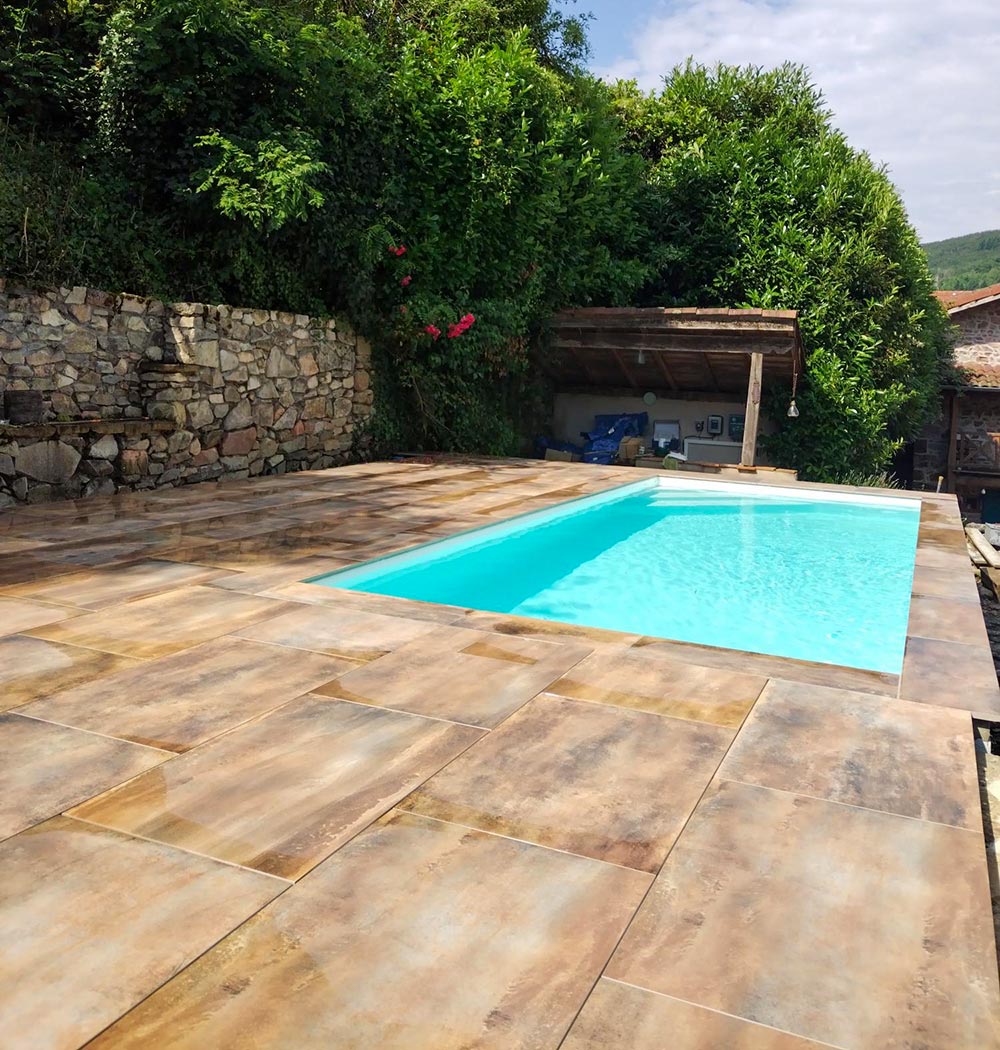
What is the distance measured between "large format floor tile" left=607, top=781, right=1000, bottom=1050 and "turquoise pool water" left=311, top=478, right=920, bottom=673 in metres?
2.49

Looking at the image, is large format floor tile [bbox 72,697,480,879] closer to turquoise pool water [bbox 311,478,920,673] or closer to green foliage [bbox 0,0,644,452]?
turquoise pool water [bbox 311,478,920,673]

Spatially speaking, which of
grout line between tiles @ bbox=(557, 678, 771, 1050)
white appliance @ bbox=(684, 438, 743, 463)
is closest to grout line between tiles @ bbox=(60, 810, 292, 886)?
grout line between tiles @ bbox=(557, 678, 771, 1050)

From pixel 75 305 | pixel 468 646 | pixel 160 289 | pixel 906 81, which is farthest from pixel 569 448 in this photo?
pixel 906 81

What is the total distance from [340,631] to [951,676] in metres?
2.67

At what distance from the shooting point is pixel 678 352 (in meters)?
14.0

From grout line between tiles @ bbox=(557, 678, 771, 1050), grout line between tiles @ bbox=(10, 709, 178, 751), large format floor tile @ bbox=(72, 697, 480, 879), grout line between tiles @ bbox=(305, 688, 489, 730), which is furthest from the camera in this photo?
grout line between tiles @ bbox=(305, 688, 489, 730)

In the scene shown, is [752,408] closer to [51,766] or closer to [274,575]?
[274,575]

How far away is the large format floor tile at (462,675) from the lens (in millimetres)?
3307

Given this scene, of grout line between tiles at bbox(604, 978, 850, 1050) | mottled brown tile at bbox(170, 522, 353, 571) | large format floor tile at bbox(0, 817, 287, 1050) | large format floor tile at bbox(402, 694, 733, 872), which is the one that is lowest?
grout line between tiles at bbox(604, 978, 850, 1050)

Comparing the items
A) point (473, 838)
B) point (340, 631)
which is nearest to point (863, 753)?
point (473, 838)

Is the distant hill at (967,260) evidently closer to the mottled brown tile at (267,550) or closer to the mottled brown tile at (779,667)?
the mottled brown tile at (267,550)

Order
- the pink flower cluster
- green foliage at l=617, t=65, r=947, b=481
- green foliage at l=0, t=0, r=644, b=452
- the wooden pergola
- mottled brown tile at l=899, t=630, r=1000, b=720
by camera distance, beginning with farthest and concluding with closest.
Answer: green foliage at l=617, t=65, r=947, b=481 → the wooden pergola → the pink flower cluster → green foliage at l=0, t=0, r=644, b=452 → mottled brown tile at l=899, t=630, r=1000, b=720

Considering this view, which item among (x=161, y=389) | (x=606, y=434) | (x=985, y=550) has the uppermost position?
(x=161, y=389)

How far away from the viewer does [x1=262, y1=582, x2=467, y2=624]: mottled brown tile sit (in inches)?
180
